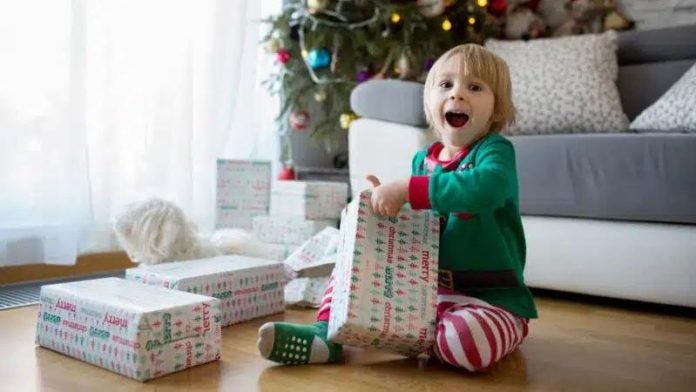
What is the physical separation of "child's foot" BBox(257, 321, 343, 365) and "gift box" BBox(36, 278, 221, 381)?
10cm

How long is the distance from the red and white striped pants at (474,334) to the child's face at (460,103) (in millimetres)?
289

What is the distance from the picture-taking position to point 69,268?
184cm

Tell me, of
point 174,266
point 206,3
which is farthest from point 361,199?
point 206,3

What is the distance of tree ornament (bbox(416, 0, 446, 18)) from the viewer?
2307 millimetres

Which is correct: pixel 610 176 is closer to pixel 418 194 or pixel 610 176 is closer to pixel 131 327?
pixel 418 194

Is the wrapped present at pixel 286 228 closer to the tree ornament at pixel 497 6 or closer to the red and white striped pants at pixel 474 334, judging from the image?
the red and white striped pants at pixel 474 334

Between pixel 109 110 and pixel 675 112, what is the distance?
1535 millimetres

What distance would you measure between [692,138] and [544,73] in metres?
0.63

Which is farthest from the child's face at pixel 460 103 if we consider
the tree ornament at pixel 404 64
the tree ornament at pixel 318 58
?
the tree ornament at pixel 318 58

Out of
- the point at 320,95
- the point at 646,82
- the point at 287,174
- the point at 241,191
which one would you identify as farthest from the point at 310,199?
the point at 646,82

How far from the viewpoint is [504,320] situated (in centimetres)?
109

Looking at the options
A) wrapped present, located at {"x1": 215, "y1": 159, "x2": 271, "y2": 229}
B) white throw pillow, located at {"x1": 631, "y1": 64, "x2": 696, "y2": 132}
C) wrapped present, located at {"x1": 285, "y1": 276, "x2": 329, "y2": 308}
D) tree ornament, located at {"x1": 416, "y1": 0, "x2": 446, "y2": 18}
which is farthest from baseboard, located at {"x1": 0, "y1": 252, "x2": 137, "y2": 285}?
white throw pillow, located at {"x1": 631, "y1": 64, "x2": 696, "y2": 132}

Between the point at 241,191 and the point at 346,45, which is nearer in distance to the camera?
the point at 241,191

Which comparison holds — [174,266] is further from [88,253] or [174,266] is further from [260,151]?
[260,151]
